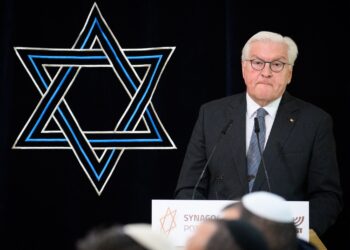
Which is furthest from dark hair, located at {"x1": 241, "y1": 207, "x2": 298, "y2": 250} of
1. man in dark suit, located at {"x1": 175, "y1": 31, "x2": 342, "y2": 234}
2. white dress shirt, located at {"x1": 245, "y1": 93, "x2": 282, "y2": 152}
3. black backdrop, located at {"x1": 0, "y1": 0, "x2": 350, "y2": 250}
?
black backdrop, located at {"x1": 0, "y1": 0, "x2": 350, "y2": 250}

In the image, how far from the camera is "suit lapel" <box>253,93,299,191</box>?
353 cm

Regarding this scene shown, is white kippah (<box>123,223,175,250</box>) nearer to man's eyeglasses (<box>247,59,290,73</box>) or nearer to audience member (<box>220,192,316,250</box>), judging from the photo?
audience member (<box>220,192,316,250</box>)

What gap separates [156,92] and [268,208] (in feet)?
10.5

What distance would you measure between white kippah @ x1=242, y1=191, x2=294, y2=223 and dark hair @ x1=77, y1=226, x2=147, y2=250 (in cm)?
26

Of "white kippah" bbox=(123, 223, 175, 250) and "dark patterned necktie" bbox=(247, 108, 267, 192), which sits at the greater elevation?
Answer: "white kippah" bbox=(123, 223, 175, 250)

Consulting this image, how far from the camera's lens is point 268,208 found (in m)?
1.42

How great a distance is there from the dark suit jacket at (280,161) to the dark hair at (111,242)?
7.24ft

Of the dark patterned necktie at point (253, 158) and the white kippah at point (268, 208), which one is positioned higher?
the white kippah at point (268, 208)

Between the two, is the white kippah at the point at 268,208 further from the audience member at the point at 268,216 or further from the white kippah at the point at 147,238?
the white kippah at the point at 147,238

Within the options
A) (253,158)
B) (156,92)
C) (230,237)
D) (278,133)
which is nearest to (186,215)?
(253,158)

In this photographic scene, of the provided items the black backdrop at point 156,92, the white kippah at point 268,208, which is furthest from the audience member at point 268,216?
the black backdrop at point 156,92

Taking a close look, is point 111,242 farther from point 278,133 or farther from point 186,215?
point 278,133

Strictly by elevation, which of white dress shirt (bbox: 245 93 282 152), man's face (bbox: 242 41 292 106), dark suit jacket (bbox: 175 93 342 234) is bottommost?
Result: dark suit jacket (bbox: 175 93 342 234)

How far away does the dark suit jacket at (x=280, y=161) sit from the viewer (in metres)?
3.60
